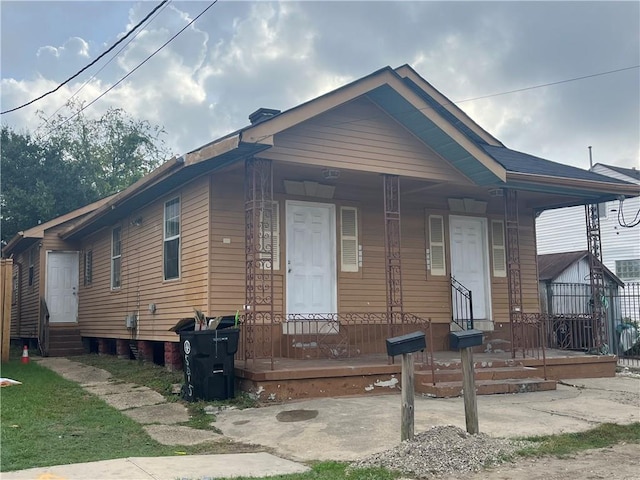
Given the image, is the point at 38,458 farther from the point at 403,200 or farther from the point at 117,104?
the point at 117,104

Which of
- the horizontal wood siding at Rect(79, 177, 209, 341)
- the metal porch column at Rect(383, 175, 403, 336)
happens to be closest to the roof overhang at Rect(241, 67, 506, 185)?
the metal porch column at Rect(383, 175, 403, 336)

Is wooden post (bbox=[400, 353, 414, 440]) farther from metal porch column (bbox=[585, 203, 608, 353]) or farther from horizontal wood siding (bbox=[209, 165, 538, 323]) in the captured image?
metal porch column (bbox=[585, 203, 608, 353])

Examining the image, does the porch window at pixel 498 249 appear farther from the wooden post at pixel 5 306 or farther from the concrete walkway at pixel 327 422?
the wooden post at pixel 5 306

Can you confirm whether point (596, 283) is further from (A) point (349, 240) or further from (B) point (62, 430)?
(B) point (62, 430)

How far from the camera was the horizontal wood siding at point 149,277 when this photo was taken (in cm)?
1048

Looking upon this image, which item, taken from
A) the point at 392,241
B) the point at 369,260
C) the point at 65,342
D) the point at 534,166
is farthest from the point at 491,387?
the point at 65,342

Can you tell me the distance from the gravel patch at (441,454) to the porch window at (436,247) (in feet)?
23.0

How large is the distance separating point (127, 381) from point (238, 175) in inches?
153

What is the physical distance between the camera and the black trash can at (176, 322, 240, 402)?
27.2 feet

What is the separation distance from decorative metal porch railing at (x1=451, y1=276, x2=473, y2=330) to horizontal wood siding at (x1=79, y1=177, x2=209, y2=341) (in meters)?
5.34

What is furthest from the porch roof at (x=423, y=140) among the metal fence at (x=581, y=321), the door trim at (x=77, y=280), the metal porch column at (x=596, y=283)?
the door trim at (x=77, y=280)

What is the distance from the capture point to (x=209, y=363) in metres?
8.30

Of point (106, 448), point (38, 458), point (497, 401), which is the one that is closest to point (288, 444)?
point (106, 448)

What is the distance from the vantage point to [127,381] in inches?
416
